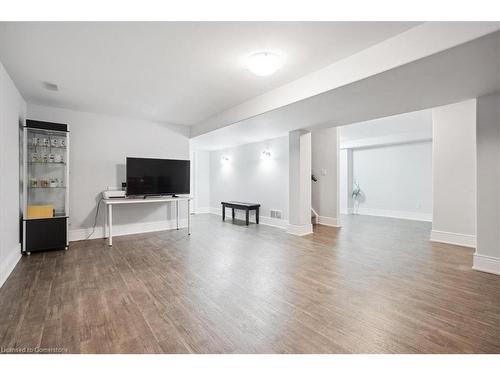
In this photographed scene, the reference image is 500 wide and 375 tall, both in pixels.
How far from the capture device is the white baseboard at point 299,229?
502 centimetres

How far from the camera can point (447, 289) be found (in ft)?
7.95

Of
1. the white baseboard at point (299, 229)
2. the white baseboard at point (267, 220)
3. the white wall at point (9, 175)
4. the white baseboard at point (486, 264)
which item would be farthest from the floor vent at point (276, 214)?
the white wall at point (9, 175)

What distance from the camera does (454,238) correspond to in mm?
4148

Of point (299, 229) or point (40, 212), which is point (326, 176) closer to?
point (299, 229)

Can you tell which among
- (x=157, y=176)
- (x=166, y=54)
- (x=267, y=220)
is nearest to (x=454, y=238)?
(x=267, y=220)

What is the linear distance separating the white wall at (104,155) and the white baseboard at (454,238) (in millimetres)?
5175

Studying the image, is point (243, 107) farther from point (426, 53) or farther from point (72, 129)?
point (72, 129)

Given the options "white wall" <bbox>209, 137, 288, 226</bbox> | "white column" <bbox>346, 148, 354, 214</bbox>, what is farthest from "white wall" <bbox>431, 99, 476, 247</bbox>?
"white column" <bbox>346, 148, 354, 214</bbox>

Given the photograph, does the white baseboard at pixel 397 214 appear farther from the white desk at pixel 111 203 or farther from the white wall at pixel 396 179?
the white desk at pixel 111 203

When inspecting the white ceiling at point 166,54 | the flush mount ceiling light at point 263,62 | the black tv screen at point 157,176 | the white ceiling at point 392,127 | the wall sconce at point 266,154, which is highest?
the white ceiling at point 392,127

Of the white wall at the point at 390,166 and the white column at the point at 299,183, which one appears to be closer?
the white column at the point at 299,183

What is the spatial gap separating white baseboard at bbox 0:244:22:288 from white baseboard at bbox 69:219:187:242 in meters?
1.03

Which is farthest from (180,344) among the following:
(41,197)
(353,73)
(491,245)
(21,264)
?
(41,197)

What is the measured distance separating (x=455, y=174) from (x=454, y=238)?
107cm
